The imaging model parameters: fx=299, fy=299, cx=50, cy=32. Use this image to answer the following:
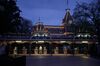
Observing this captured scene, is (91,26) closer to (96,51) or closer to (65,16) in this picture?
(96,51)

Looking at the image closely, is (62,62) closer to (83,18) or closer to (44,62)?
(44,62)

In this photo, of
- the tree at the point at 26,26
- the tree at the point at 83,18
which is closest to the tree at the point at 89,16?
the tree at the point at 83,18

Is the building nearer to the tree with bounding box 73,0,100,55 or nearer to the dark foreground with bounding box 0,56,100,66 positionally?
the tree with bounding box 73,0,100,55

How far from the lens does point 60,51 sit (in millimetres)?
72188

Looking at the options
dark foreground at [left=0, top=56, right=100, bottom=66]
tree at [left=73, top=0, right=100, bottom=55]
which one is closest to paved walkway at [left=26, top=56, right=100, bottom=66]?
dark foreground at [left=0, top=56, right=100, bottom=66]

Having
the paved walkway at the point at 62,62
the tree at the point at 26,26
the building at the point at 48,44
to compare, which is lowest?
the paved walkway at the point at 62,62

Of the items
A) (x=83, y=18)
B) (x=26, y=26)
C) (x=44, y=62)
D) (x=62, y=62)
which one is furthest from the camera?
(x=26, y=26)

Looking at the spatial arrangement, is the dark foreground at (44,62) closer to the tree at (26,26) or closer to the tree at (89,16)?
the tree at (89,16)

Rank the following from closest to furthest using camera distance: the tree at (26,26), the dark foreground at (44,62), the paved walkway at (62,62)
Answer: the dark foreground at (44,62) → the paved walkway at (62,62) → the tree at (26,26)

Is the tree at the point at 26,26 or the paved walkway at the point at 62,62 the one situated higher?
the tree at the point at 26,26

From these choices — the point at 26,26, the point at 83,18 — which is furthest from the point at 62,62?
the point at 26,26

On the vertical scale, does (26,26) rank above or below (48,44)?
above

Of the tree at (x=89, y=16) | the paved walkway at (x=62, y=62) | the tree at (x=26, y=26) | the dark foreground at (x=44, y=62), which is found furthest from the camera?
the tree at (x=26, y=26)

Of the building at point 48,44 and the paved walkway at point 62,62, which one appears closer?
the paved walkway at point 62,62
